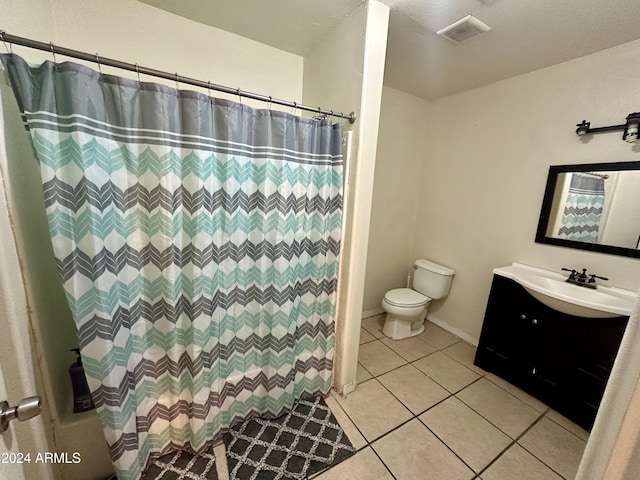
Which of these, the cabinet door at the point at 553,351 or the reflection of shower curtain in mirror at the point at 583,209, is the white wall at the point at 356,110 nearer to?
the cabinet door at the point at 553,351

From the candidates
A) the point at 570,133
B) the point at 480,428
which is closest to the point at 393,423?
the point at 480,428

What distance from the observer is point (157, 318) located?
1.11 m

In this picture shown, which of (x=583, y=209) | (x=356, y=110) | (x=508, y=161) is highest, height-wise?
(x=356, y=110)

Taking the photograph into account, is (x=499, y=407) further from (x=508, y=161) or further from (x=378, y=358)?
(x=508, y=161)

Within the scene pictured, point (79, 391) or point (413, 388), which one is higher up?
→ point (79, 391)

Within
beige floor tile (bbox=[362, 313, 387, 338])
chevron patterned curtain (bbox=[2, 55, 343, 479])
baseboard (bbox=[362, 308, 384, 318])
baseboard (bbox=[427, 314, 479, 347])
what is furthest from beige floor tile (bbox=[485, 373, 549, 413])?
chevron patterned curtain (bbox=[2, 55, 343, 479])

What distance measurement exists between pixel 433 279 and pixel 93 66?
9.72 ft

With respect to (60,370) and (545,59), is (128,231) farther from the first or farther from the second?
(545,59)

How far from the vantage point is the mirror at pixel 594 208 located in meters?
1.50

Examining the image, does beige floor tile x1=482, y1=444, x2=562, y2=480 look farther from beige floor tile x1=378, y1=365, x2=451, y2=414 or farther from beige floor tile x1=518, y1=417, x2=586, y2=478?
beige floor tile x1=378, y1=365, x2=451, y2=414

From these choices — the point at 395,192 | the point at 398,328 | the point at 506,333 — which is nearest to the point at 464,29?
the point at 395,192

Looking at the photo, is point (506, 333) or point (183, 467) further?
point (506, 333)

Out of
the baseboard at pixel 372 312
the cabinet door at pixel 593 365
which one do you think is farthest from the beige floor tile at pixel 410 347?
the cabinet door at pixel 593 365

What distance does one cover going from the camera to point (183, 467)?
1.19 m
